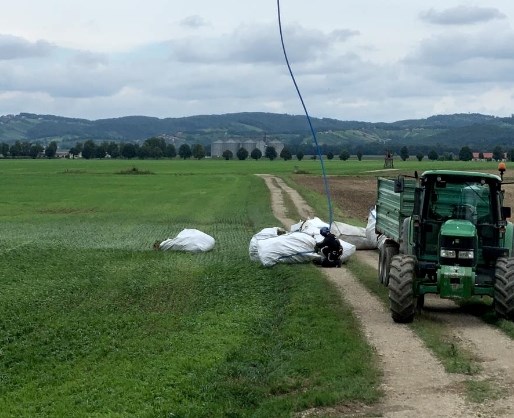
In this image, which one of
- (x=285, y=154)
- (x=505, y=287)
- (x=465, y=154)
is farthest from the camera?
(x=285, y=154)

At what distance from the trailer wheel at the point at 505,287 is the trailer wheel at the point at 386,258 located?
15.0 ft

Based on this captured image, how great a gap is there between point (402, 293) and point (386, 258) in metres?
4.91

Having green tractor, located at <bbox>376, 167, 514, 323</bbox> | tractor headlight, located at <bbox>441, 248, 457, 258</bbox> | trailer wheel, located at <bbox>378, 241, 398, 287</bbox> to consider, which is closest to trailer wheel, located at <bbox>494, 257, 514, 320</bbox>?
green tractor, located at <bbox>376, 167, 514, 323</bbox>

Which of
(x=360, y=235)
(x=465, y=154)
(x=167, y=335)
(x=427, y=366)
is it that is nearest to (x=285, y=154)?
→ (x=465, y=154)

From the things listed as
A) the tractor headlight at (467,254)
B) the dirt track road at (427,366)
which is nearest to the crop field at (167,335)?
the dirt track road at (427,366)

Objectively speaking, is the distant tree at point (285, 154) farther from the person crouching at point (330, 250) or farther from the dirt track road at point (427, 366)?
the dirt track road at point (427, 366)

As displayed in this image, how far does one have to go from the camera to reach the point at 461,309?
18.1 metres

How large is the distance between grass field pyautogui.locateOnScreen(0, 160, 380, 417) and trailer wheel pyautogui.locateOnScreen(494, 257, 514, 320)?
8.72 feet

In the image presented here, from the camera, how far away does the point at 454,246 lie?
16.3 meters

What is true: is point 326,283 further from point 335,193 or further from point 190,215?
point 335,193

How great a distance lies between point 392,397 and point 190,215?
34082 mm

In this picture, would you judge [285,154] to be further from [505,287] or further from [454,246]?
[505,287]

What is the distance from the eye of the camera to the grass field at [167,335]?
11555mm

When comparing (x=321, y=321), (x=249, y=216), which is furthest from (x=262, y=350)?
(x=249, y=216)
